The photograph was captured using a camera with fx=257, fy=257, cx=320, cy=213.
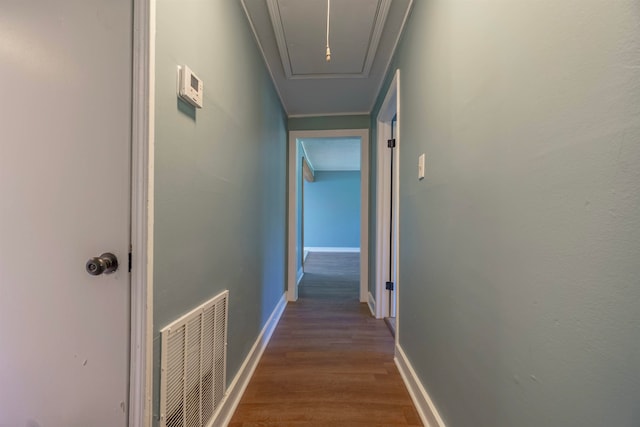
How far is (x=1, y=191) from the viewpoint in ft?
2.67

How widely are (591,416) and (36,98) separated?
1627 mm

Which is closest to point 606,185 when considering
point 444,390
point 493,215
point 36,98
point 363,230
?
point 493,215

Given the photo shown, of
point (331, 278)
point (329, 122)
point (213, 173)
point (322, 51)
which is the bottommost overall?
point (331, 278)

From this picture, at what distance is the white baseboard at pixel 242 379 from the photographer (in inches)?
48.9

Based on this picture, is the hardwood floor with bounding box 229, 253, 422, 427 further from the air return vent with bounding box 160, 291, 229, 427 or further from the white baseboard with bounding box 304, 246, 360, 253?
the white baseboard with bounding box 304, 246, 360, 253

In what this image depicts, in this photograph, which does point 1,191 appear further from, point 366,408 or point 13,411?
point 366,408

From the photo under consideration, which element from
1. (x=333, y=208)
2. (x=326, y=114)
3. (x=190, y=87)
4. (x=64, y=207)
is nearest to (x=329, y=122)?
(x=326, y=114)

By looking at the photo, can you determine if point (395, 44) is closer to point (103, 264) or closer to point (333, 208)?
point (103, 264)

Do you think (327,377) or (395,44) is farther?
(395,44)

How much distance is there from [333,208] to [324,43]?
6.00 m

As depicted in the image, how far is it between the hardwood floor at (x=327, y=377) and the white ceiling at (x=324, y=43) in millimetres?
2280

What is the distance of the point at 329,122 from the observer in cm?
315

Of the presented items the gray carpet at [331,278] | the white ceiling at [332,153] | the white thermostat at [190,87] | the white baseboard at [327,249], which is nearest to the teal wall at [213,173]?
the white thermostat at [190,87]

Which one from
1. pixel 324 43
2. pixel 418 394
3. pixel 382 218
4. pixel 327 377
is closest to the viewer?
pixel 418 394
